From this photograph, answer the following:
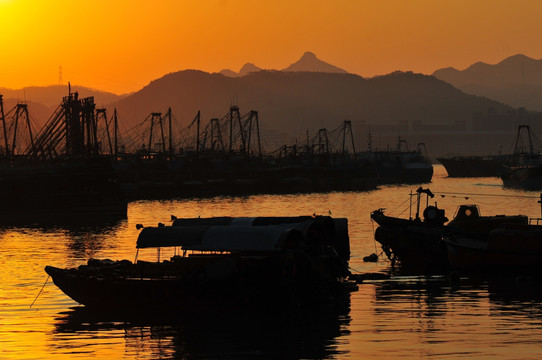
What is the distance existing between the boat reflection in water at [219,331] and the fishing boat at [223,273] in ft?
2.00

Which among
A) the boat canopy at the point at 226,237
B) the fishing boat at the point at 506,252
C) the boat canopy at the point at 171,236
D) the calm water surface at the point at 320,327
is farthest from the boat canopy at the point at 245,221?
the fishing boat at the point at 506,252

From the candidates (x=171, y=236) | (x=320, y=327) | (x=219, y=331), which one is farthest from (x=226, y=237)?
(x=320, y=327)

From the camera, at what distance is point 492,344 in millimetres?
35906

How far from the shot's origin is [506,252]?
52188 mm

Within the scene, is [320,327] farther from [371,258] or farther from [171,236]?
[371,258]

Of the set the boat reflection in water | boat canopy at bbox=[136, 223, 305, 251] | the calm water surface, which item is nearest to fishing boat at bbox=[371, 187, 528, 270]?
the calm water surface

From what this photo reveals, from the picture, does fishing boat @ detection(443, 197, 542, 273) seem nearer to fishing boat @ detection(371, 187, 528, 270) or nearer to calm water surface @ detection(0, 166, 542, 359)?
calm water surface @ detection(0, 166, 542, 359)

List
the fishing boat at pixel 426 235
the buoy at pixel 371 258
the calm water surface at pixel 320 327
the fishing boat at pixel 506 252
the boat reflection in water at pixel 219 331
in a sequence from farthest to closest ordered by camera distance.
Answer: the buoy at pixel 371 258 < the fishing boat at pixel 426 235 < the fishing boat at pixel 506 252 < the boat reflection in water at pixel 219 331 < the calm water surface at pixel 320 327

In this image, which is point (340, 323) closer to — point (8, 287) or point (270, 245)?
point (270, 245)

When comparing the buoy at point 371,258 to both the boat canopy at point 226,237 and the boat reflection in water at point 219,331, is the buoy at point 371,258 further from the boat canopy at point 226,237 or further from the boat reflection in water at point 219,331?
the boat canopy at point 226,237

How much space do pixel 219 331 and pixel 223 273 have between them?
12.3 ft

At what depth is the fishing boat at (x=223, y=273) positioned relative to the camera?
43.1 m

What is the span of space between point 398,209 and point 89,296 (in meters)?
101

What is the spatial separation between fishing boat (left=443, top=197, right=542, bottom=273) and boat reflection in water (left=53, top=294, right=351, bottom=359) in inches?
408
